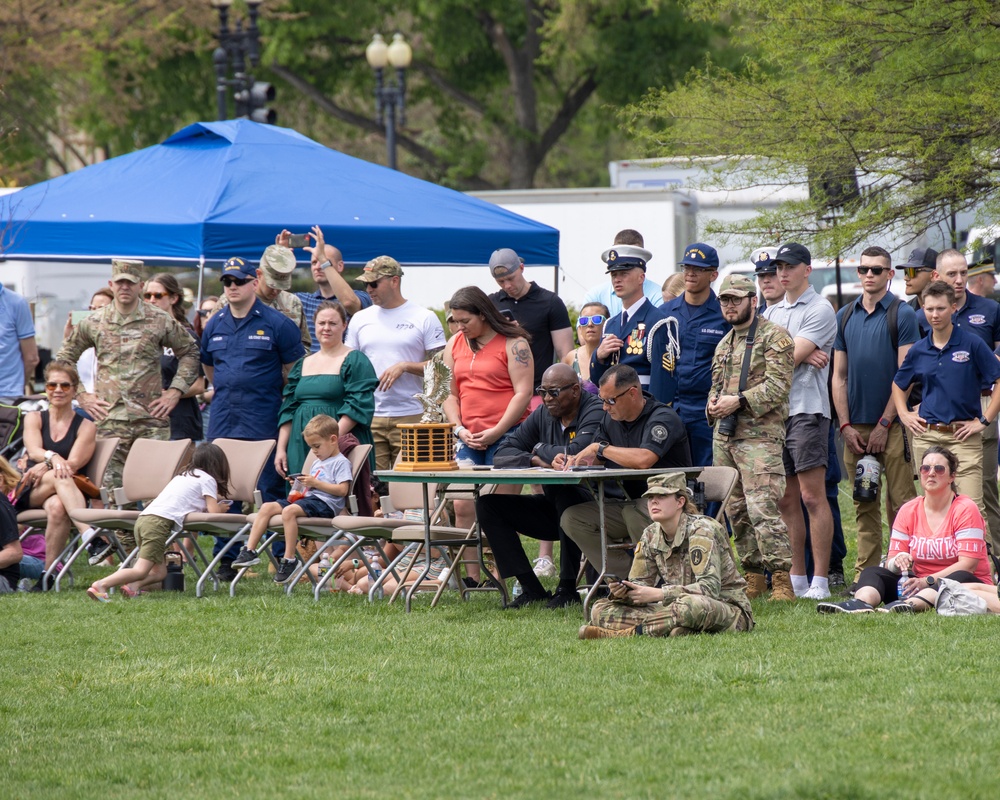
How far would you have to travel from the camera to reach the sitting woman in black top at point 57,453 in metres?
10.5

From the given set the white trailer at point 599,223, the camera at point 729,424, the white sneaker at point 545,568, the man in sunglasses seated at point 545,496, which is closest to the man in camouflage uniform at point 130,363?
the white sneaker at point 545,568

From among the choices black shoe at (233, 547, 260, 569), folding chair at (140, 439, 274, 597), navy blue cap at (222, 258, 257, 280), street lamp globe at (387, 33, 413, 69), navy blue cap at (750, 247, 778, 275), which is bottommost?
black shoe at (233, 547, 260, 569)

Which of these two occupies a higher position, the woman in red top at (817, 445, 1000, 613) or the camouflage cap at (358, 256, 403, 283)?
the camouflage cap at (358, 256, 403, 283)

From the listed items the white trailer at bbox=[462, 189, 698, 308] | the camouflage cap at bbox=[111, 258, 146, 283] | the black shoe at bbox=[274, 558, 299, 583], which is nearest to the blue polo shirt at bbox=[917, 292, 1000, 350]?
the black shoe at bbox=[274, 558, 299, 583]

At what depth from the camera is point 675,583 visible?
7.68 m

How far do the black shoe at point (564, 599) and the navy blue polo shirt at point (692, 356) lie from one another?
128 centimetres

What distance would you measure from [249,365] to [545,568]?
2523 millimetres

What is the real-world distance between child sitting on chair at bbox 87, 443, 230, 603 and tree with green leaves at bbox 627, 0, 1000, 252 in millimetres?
4208

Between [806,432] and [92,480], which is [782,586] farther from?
[92,480]

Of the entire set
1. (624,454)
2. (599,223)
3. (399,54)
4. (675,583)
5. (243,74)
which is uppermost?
(399,54)

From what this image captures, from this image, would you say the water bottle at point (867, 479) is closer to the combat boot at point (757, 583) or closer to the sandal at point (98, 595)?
the combat boot at point (757, 583)

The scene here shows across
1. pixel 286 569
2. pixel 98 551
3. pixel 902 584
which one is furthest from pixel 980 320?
pixel 98 551

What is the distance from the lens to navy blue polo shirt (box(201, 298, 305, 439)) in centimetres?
1075

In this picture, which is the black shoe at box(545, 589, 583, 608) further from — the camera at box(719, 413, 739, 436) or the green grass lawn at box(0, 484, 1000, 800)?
the camera at box(719, 413, 739, 436)
